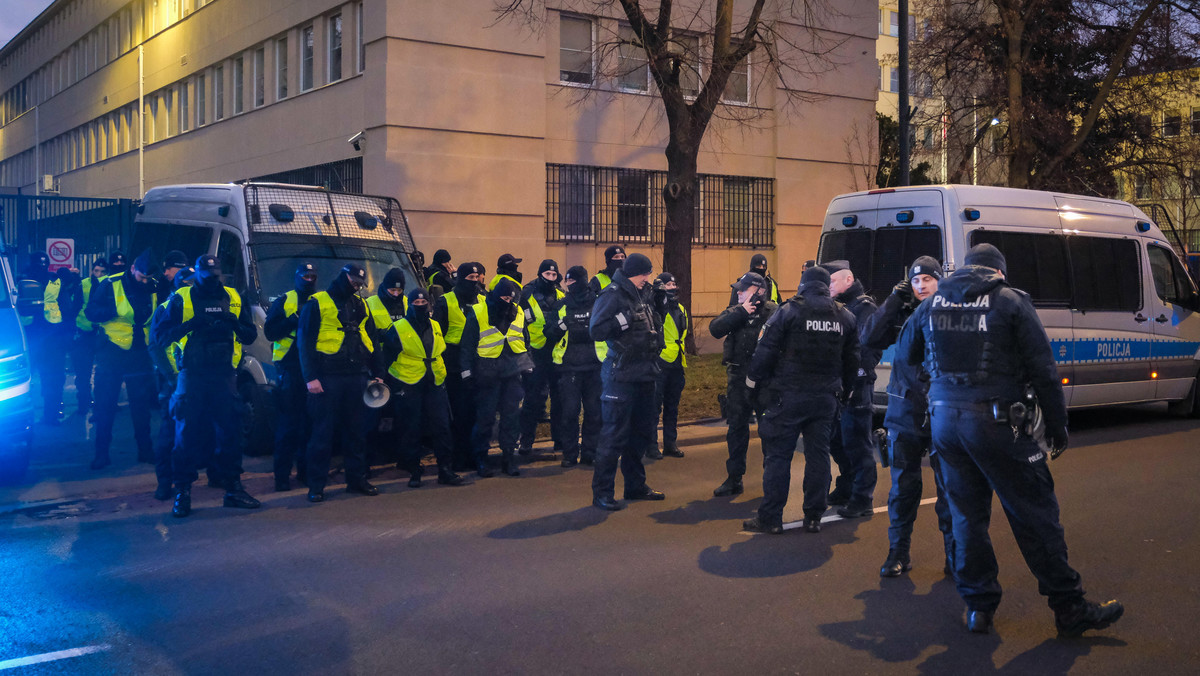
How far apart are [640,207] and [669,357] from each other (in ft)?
33.4

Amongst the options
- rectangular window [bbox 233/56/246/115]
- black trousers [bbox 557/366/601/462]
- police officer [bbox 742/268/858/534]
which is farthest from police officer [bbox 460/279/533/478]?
rectangular window [bbox 233/56/246/115]

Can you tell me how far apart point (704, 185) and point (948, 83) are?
7.39 meters

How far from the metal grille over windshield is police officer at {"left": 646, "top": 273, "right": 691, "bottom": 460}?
117 inches

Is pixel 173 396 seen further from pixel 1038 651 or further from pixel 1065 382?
pixel 1065 382

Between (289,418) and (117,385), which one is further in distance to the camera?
(117,385)

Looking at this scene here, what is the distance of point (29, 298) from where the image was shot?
37.5 ft

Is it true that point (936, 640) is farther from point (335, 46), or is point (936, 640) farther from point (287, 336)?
point (335, 46)

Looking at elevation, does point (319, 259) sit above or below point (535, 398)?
above

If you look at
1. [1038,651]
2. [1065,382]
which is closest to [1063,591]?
[1038,651]

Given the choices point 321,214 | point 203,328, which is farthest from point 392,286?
point 321,214

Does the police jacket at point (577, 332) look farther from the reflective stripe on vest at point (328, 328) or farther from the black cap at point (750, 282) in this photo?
the reflective stripe on vest at point (328, 328)

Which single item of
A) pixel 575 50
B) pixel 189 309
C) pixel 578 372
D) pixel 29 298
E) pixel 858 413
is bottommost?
pixel 858 413

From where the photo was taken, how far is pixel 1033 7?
21234 mm

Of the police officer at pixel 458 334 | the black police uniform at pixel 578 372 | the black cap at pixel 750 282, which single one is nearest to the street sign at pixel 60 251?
the police officer at pixel 458 334
